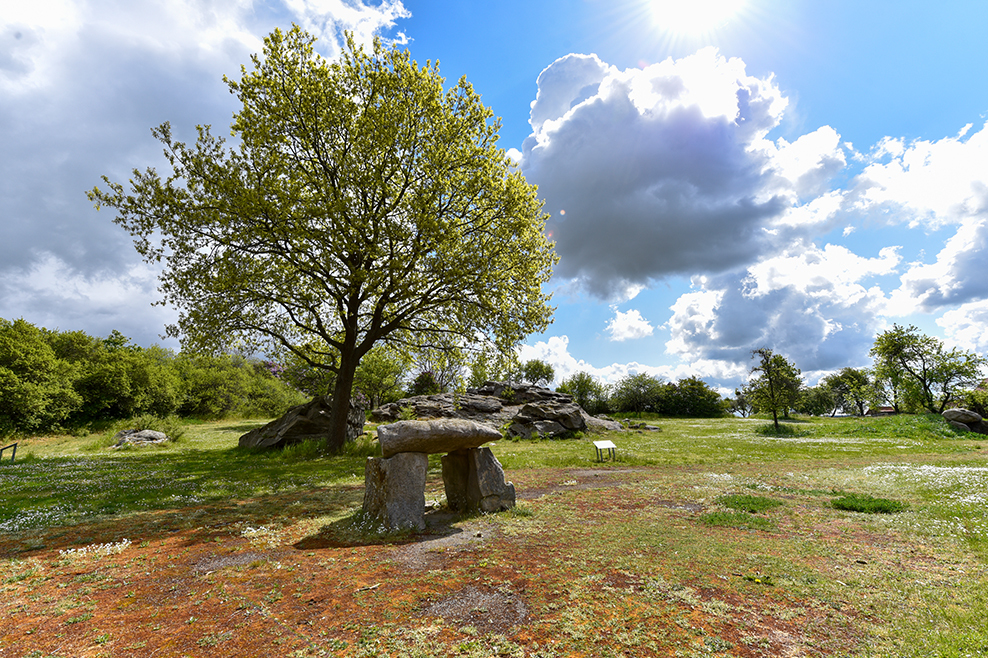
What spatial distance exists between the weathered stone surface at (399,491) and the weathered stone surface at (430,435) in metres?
0.26

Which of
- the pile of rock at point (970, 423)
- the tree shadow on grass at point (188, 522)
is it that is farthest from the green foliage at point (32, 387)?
the pile of rock at point (970, 423)

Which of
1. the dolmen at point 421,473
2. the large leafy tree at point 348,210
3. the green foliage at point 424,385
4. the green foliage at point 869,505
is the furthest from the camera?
the green foliage at point 424,385

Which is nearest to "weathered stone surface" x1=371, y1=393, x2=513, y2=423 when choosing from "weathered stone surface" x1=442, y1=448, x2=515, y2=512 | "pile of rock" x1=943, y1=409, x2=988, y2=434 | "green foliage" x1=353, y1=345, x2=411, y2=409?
"green foliage" x1=353, y1=345, x2=411, y2=409

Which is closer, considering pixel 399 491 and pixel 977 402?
pixel 399 491

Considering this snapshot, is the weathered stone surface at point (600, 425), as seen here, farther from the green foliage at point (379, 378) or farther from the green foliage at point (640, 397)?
the green foliage at point (640, 397)

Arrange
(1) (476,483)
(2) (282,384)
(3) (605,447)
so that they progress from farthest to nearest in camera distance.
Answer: (2) (282,384) → (3) (605,447) → (1) (476,483)

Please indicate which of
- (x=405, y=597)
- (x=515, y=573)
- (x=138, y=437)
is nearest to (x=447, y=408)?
(x=138, y=437)

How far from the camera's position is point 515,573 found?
6.31 m

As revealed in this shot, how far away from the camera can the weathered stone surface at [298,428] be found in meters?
24.7

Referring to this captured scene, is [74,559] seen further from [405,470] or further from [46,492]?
[46,492]

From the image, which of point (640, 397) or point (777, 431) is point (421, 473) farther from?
point (640, 397)

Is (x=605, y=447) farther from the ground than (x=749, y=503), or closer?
farther from the ground

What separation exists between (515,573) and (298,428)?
→ 22.4 meters

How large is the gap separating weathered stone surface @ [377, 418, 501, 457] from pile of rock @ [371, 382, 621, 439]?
16302mm
